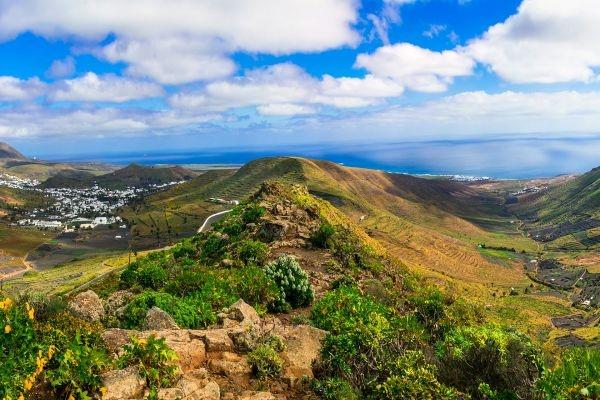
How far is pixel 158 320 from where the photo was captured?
10.6m

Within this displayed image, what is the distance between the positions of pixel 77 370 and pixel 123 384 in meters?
0.72

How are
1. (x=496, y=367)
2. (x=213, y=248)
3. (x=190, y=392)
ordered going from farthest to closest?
(x=213, y=248), (x=496, y=367), (x=190, y=392)

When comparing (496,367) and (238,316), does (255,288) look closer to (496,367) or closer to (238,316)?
(238,316)

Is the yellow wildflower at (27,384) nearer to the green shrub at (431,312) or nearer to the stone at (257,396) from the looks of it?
the stone at (257,396)

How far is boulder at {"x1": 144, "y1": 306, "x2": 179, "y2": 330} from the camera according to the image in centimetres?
1046

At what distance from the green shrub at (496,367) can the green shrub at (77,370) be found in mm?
5884

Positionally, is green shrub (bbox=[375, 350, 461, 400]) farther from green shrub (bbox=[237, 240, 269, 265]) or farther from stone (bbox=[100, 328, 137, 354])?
green shrub (bbox=[237, 240, 269, 265])

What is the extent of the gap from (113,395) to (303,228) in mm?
17970

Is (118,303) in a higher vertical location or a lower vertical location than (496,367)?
lower

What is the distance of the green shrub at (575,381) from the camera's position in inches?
240

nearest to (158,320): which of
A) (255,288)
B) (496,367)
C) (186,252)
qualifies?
(255,288)

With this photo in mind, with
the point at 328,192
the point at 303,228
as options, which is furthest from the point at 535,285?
the point at 303,228

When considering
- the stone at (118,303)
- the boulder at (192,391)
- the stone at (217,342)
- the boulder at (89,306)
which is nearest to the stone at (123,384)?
the boulder at (192,391)

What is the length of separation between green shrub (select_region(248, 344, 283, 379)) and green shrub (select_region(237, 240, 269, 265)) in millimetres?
9765
